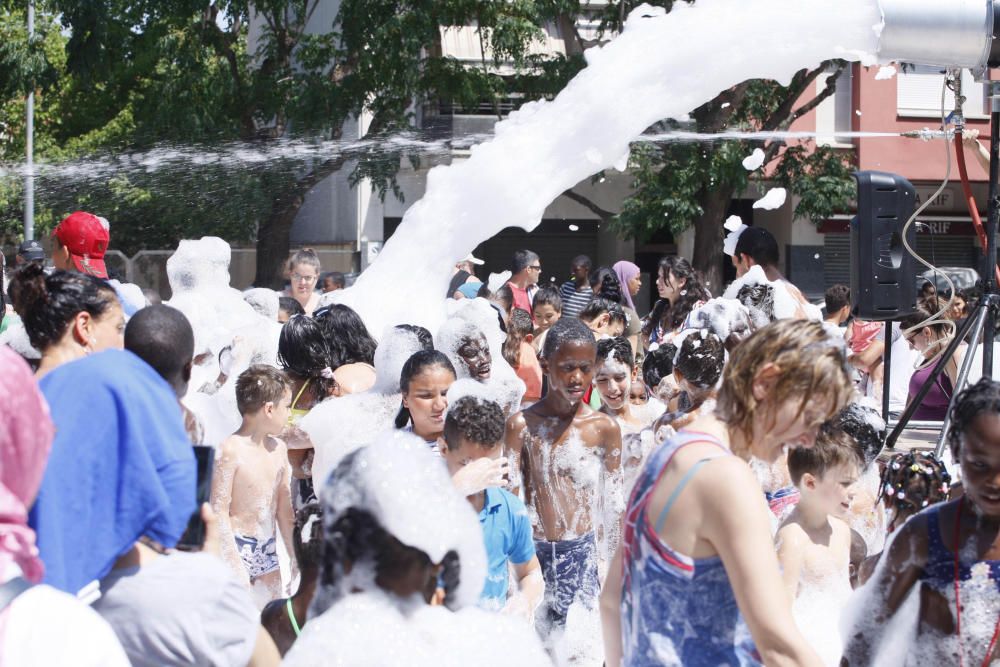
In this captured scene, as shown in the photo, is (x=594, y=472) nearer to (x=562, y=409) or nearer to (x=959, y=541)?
(x=562, y=409)

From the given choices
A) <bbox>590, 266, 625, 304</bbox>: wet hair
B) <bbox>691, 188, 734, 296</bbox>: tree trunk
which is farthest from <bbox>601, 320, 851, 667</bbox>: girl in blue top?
<bbox>691, 188, 734, 296</bbox>: tree trunk

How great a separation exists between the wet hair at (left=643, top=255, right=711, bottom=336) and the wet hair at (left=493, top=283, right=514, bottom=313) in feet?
3.98

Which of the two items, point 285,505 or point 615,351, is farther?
point 615,351

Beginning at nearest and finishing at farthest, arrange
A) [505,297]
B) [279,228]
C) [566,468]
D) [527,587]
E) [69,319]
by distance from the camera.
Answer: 1. [69,319]
2. [527,587]
3. [566,468]
4. [505,297]
5. [279,228]

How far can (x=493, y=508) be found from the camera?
381 centimetres

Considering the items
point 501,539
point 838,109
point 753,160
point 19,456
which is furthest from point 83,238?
point 838,109

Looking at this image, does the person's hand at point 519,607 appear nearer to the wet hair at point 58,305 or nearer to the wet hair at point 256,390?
the wet hair at point 256,390

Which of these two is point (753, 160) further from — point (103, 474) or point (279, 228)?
point (103, 474)

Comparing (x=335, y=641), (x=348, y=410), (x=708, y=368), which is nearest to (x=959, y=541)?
(x=335, y=641)

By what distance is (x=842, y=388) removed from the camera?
97.6 inches

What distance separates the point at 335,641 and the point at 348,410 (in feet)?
8.50

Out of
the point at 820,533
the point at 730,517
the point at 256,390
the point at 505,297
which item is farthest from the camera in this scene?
the point at 505,297

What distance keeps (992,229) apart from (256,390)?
380cm

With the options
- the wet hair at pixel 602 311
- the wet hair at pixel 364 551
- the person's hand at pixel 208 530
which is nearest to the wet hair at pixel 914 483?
the wet hair at pixel 364 551
